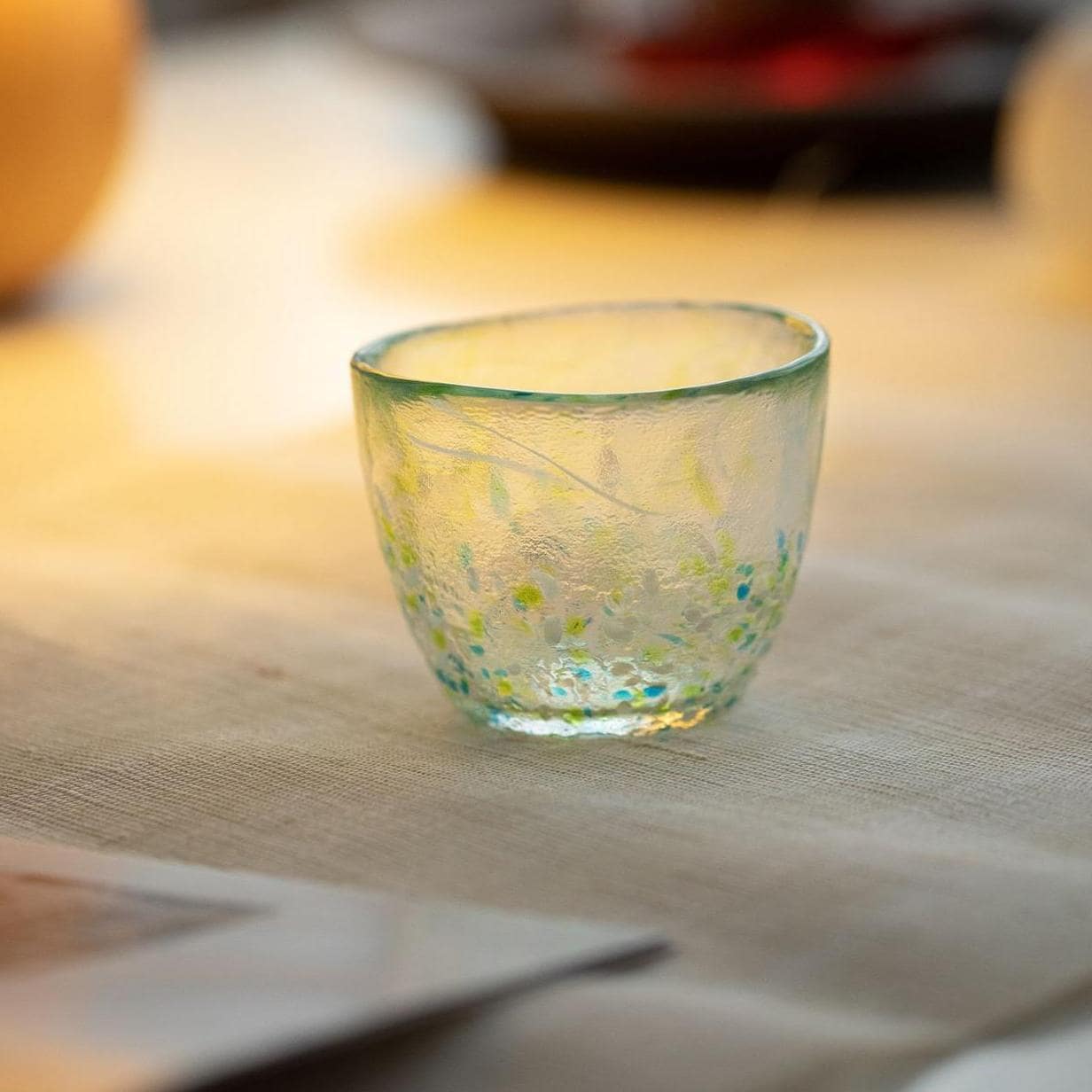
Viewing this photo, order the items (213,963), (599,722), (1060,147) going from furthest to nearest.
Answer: (1060,147)
(599,722)
(213,963)

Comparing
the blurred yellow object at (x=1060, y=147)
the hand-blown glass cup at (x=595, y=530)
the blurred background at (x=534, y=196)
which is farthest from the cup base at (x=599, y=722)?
the blurred yellow object at (x=1060, y=147)

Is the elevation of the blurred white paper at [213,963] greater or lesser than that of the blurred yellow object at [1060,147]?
lesser

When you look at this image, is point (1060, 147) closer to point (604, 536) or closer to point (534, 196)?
point (534, 196)

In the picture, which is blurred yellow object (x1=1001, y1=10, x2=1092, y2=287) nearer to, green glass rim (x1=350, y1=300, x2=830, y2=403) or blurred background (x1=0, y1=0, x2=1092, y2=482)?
blurred background (x1=0, y1=0, x2=1092, y2=482)

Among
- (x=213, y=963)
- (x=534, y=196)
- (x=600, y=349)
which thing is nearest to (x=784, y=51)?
(x=534, y=196)

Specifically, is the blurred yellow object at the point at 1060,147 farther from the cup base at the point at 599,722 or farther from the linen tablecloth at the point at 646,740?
the cup base at the point at 599,722

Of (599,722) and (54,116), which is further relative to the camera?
→ (54,116)

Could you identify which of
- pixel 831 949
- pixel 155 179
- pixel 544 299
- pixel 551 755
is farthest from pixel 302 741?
pixel 155 179
